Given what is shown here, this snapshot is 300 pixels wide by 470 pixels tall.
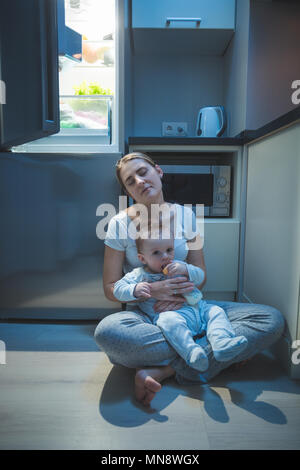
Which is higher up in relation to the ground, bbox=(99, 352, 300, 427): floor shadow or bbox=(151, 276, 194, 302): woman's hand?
bbox=(151, 276, 194, 302): woman's hand

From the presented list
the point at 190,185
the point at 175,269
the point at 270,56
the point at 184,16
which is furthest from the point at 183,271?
the point at 184,16

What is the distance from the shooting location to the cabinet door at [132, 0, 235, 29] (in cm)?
163

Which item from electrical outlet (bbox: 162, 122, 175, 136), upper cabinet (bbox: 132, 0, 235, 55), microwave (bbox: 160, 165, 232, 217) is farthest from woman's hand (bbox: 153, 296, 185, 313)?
upper cabinet (bbox: 132, 0, 235, 55)

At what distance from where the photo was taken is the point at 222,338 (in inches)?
34.7

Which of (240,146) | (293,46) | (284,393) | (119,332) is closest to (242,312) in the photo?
(284,393)

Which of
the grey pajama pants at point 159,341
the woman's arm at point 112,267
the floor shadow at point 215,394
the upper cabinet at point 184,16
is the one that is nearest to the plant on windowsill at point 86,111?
the upper cabinet at point 184,16

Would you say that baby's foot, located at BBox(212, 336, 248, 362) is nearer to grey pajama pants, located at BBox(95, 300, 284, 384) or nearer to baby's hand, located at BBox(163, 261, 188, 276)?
grey pajama pants, located at BBox(95, 300, 284, 384)

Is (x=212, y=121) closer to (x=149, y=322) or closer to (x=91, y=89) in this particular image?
(x=91, y=89)

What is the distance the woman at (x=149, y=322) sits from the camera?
91 centimetres

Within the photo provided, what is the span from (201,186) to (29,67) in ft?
2.94

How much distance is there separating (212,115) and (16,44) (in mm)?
1043

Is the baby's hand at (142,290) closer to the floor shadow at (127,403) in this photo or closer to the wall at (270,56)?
the floor shadow at (127,403)

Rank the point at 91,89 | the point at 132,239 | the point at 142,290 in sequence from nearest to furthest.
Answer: the point at 142,290 < the point at 132,239 < the point at 91,89

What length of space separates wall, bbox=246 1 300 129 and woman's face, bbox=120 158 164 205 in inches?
27.9
